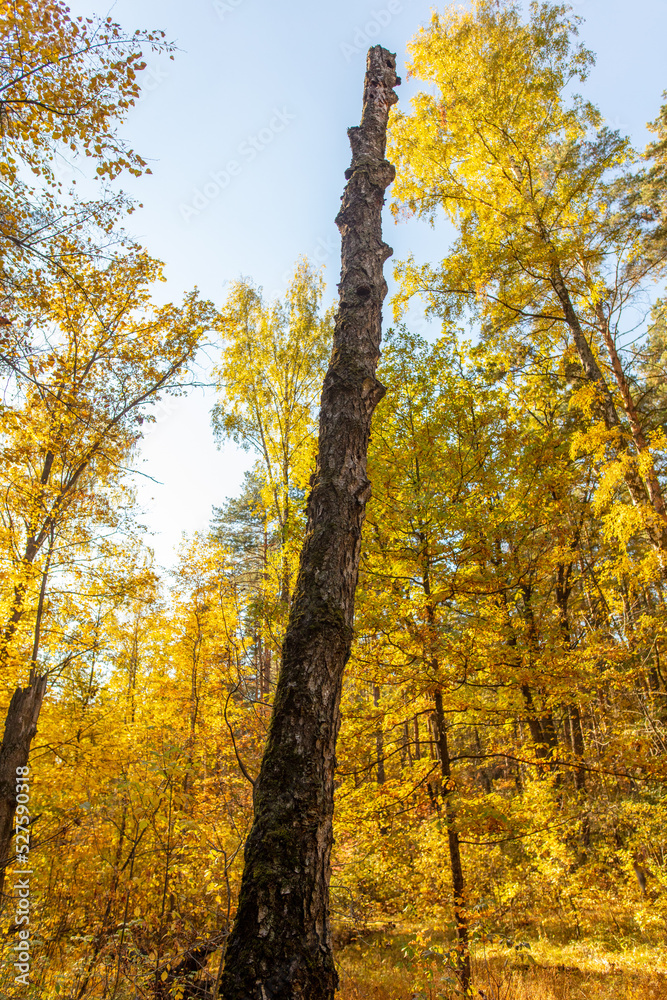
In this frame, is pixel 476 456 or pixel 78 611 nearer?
pixel 476 456

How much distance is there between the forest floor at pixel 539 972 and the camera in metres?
5.06

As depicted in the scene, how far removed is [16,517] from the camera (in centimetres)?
736

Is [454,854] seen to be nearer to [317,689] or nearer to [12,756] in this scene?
[317,689]

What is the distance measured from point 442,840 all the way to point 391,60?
794 cm

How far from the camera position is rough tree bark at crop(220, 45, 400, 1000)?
1.54m

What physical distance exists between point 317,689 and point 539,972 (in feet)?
25.1

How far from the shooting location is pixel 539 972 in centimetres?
638

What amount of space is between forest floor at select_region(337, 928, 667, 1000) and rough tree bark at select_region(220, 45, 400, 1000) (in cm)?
330

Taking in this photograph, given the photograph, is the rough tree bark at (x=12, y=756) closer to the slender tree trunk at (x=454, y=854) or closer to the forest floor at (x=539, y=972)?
the forest floor at (x=539, y=972)

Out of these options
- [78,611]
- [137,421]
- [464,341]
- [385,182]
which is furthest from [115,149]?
[78,611]

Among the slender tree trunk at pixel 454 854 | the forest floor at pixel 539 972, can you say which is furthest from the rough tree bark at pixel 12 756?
the slender tree trunk at pixel 454 854

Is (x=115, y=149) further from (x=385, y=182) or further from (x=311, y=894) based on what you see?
(x=311, y=894)

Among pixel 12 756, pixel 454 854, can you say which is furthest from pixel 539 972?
pixel 12 756

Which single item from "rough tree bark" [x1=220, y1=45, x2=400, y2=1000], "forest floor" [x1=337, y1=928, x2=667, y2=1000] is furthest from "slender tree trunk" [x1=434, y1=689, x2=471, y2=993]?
"rough tree bark" [x1=220, y1=45, x2=400, y2=1000]
